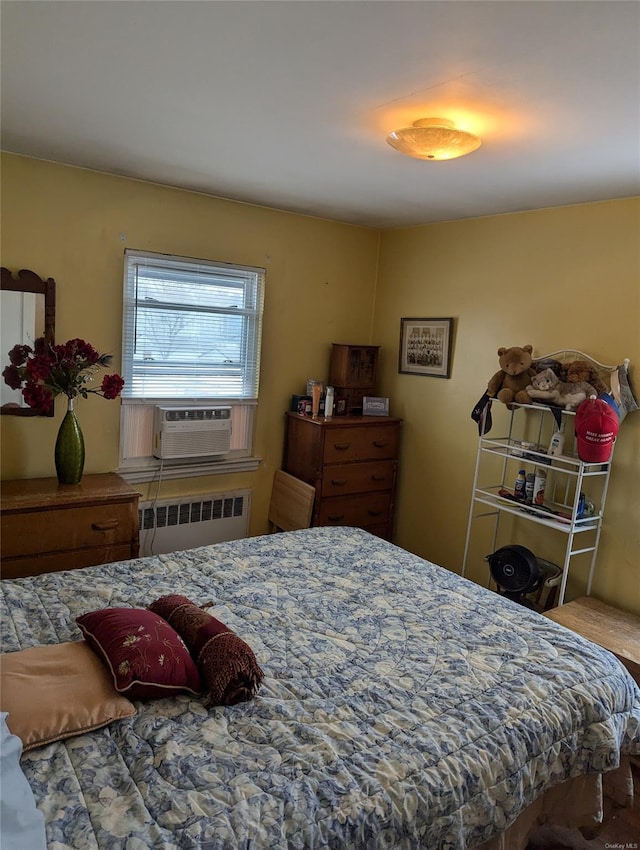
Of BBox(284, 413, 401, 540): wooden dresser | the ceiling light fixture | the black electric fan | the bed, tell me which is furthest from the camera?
BBox(284, 413, 401, 540): wooden dresser

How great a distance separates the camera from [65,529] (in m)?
2.90

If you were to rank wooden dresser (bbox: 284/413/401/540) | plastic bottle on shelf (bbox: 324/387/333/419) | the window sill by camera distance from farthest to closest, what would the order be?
plastic bottle on shelf (bbox: 324/387/333/419) < wooden dresser (bbox: 284/413/401/540) < the window sill

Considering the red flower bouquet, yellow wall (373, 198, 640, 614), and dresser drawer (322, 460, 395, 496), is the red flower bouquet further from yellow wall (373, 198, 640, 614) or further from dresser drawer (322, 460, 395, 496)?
yellow wall (373, 198, 640, 614)

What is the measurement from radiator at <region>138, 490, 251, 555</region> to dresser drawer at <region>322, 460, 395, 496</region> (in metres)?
0.60

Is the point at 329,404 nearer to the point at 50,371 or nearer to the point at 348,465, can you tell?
the point at 348,465

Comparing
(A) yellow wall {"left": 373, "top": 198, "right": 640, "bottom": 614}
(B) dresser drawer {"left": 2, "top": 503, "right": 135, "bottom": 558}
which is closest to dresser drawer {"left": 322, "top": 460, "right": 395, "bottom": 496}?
(A) yellow wall {"left": 373, "top": 198, "right": 640, "bottom": 614}

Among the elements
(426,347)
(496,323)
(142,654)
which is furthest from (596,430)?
(142,654)

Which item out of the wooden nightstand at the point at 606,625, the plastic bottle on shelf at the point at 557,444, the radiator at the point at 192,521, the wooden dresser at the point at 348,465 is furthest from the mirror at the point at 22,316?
the wooden nightstand at the point at 606,625

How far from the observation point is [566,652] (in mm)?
2027

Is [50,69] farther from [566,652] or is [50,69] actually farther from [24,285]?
[566,652]

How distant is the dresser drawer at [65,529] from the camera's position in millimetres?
2771

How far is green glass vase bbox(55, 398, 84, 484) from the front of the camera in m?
3.09

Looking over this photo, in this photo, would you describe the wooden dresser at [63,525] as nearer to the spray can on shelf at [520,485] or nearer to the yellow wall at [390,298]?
the yellow wall at [390,298]

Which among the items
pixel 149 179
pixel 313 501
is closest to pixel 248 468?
pixel 313 501
